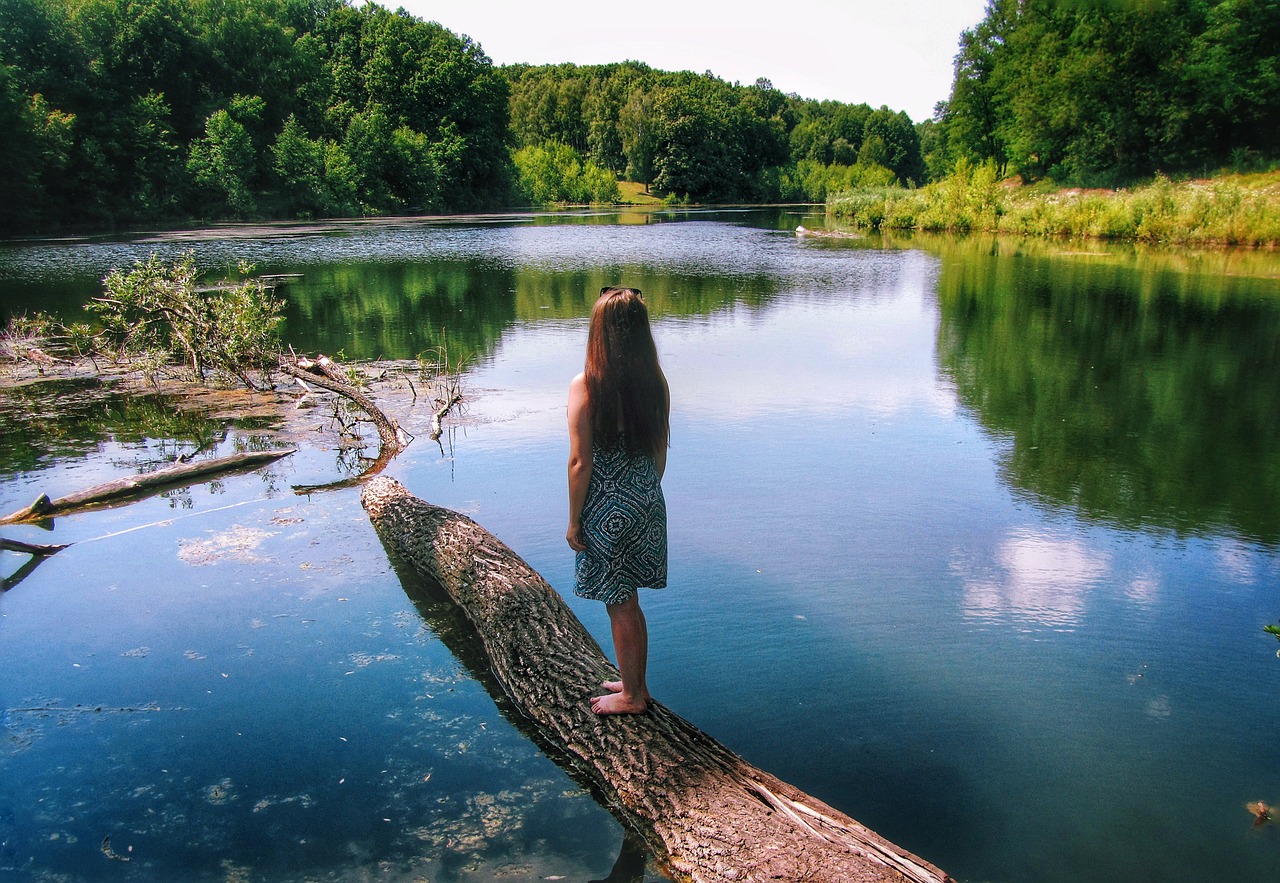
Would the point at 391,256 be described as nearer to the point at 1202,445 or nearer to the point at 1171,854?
the point at 1202,445

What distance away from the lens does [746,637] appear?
469cm

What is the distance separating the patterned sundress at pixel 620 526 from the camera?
3445 millimetres

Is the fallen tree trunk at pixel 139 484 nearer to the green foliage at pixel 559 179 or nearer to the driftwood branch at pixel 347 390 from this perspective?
the driftwood branch at pixel 347 390

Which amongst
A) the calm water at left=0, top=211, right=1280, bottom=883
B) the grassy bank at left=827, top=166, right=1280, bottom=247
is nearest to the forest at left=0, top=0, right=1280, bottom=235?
the grassy bank at left=827, top=166, right=1280, bottom=247

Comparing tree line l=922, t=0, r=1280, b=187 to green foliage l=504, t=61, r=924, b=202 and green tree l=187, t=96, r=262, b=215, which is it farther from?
green tree l=187, t=96, r=262, b=215

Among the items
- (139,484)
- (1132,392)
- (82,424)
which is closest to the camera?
(139,484)

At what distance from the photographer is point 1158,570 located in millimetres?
5512

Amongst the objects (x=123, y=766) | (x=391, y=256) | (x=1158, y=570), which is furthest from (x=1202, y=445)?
(x=391, y=256)

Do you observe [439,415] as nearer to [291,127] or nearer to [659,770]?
[659,770]

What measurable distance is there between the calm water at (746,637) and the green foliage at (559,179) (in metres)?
69.5

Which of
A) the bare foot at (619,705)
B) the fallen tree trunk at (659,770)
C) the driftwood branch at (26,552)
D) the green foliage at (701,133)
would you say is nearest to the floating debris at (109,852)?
the fallen tree trunk at (659,770)

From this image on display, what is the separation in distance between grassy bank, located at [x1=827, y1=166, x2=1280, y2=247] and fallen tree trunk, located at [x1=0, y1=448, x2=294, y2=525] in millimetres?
29158

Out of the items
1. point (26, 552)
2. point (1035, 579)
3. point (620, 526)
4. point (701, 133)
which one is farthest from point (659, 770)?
point (701, 133)

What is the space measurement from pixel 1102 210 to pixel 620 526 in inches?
1338
